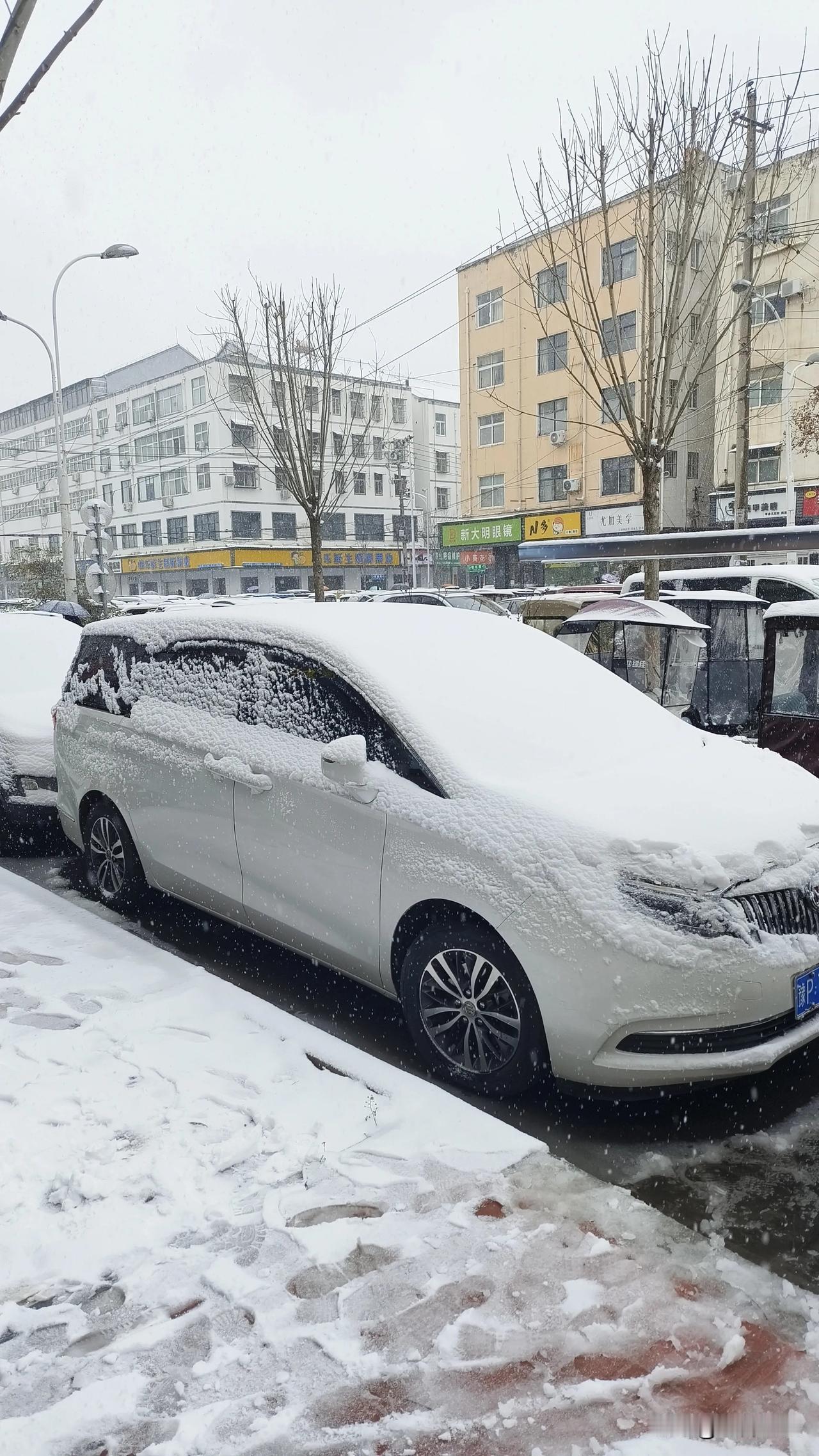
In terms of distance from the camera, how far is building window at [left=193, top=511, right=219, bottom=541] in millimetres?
55678

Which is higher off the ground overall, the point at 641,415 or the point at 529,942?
the point at 641,415

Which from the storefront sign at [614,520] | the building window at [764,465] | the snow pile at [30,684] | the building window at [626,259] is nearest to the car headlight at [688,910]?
the snow pile at [30,684]

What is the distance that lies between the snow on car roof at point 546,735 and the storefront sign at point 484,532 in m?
31.7

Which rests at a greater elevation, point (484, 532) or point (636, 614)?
point (484, 532)

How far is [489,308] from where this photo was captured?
36938 millimetres

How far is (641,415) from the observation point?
33.1 ft

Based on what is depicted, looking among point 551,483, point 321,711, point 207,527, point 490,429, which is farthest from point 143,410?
point 321,711

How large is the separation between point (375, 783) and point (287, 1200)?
4.82 ft

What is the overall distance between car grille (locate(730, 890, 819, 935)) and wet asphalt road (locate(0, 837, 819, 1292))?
63 centimetres

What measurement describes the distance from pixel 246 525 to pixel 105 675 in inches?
2050

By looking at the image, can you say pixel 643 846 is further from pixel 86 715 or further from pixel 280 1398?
pixel 86 715

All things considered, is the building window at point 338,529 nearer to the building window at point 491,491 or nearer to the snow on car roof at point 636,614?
the building window at point 491,491

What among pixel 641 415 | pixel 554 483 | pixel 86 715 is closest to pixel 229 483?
pixel 554 483

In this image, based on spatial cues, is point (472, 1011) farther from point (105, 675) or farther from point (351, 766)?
point (105, 675)
